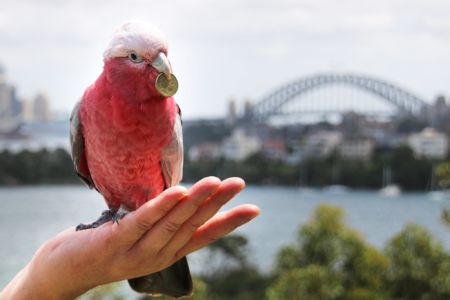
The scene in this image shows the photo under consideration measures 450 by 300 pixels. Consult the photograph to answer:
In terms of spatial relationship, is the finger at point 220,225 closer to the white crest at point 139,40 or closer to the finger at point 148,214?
the finger at point 148,214

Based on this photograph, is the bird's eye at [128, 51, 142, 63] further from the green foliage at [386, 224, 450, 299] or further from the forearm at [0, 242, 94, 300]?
the green foliage at [386, 224, 450, 299]

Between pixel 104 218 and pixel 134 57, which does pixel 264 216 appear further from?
pixel 134 57

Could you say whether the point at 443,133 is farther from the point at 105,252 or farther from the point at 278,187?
the point at 105,252

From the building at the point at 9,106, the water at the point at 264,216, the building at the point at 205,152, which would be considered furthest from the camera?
the building at the point at 205,152

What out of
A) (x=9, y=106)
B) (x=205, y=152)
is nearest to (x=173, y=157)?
(x=9, y=106)

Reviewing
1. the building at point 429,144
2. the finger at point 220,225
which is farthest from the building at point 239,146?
the finger at point 220,225

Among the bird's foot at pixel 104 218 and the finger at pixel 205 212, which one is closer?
the finger at pixel 205 212

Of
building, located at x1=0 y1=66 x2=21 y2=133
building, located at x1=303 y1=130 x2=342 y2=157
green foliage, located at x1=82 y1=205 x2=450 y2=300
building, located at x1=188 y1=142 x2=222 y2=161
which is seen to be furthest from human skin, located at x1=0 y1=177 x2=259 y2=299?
building, located at x1=303 y1=130 x2=342 y2=157

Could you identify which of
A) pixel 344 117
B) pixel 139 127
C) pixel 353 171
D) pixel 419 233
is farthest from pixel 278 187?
pixel 139 127
